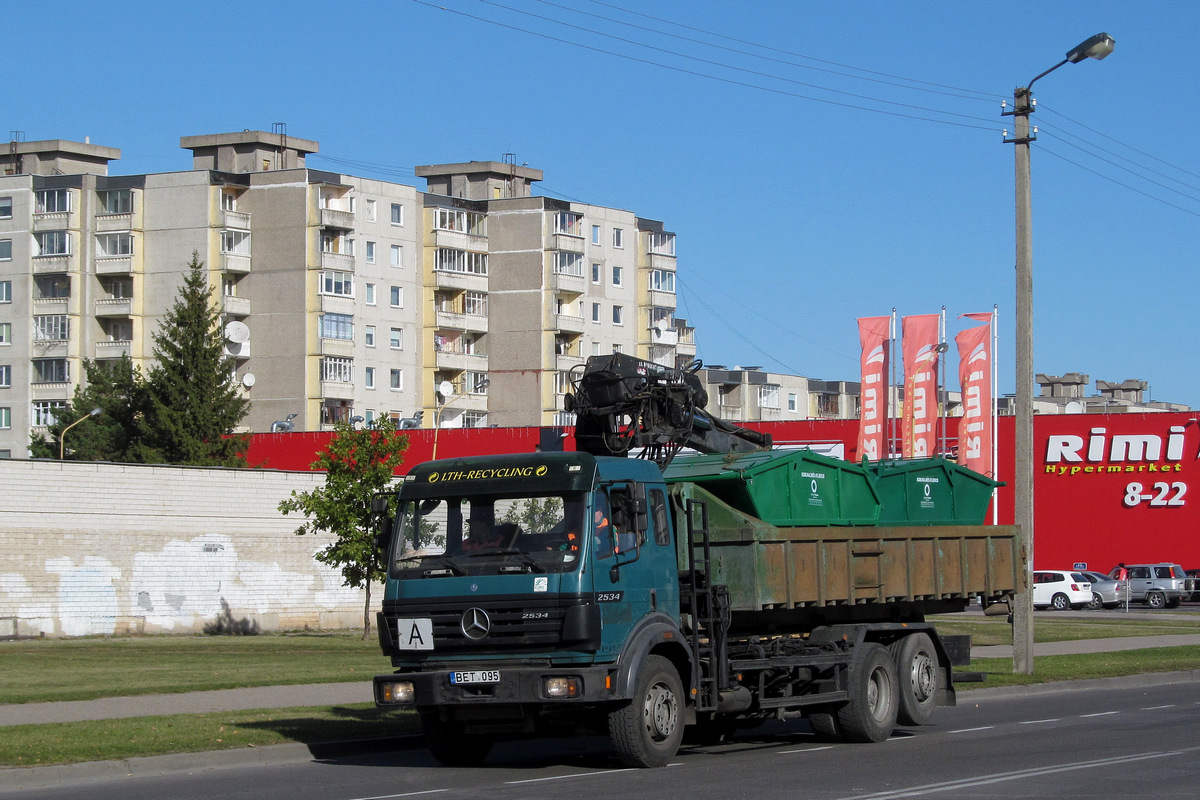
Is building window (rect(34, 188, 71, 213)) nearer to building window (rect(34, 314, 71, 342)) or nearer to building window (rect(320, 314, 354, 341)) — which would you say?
building window (rect(34, 314, 71, 342))

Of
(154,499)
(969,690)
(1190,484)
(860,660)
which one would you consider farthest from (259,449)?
(860,660)

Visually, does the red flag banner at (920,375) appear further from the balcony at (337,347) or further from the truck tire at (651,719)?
the balcony at (337,347)

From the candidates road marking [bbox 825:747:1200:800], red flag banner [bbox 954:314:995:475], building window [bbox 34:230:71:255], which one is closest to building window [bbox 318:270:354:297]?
building window [bbox 34:230:71:255]

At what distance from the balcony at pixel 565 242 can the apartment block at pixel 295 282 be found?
9 centimetres

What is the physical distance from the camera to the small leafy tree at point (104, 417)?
255ft

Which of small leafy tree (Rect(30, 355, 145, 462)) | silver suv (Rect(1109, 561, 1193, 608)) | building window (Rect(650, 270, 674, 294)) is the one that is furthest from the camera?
building window (Rect(650, 270, 674, 294))

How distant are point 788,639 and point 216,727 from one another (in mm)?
5996

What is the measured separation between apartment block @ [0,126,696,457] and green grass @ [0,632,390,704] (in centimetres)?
4397

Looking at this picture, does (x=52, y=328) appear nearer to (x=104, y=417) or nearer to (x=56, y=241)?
(x=56, y=241)

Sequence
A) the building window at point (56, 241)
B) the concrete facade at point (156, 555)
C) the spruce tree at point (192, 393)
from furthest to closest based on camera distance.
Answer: the building window at point (56, 241)
the spruce tree at point (192, 393)
the concrete facade at point (156, 555)

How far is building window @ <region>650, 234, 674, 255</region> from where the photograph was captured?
103m

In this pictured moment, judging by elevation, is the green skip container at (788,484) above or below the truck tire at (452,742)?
above

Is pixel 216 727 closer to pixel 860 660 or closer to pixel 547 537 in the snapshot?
pixel 547 537

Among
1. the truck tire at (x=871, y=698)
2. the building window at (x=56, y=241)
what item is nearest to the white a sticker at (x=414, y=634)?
the truck tire at (x=871, y=698)
